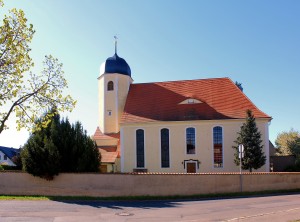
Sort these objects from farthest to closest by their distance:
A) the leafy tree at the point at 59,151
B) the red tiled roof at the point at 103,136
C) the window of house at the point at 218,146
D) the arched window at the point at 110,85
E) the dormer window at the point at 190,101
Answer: the arched window at the point at 110,85 → the red tiled roof at the point at 103,136 → the dormer window at the point at 190,101 → the window of house at the point at 218,146 → the leafy tree at the point at 59,151

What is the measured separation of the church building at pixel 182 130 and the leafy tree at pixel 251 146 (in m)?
1.76

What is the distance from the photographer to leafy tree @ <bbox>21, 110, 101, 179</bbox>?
22.3 meters

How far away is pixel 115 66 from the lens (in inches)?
1559

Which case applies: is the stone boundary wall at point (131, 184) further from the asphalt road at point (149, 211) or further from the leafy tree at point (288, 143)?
the leafy tree at point (288, 143)

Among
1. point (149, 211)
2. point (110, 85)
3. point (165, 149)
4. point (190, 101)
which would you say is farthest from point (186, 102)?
point (149, 211)

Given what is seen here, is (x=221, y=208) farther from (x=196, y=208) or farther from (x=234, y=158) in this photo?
(x=234, y=158)

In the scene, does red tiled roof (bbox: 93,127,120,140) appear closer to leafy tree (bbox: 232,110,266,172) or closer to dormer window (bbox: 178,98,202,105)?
dormer window (bbox: 178,98,202,105)

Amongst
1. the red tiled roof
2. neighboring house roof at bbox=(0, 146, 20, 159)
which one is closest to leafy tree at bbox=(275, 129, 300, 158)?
the red tiled roof

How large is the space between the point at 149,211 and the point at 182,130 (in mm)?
Answer: 18318

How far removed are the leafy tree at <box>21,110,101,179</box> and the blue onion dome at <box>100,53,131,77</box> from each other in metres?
15.2

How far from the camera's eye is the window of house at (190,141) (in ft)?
109

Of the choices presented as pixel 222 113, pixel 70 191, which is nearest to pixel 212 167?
pixel 222 113

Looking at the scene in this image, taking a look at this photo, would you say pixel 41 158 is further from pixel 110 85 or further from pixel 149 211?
pixel 110 85

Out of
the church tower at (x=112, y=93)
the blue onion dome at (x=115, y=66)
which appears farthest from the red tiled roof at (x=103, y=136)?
the blue onion dome at (x=115, y=66)
